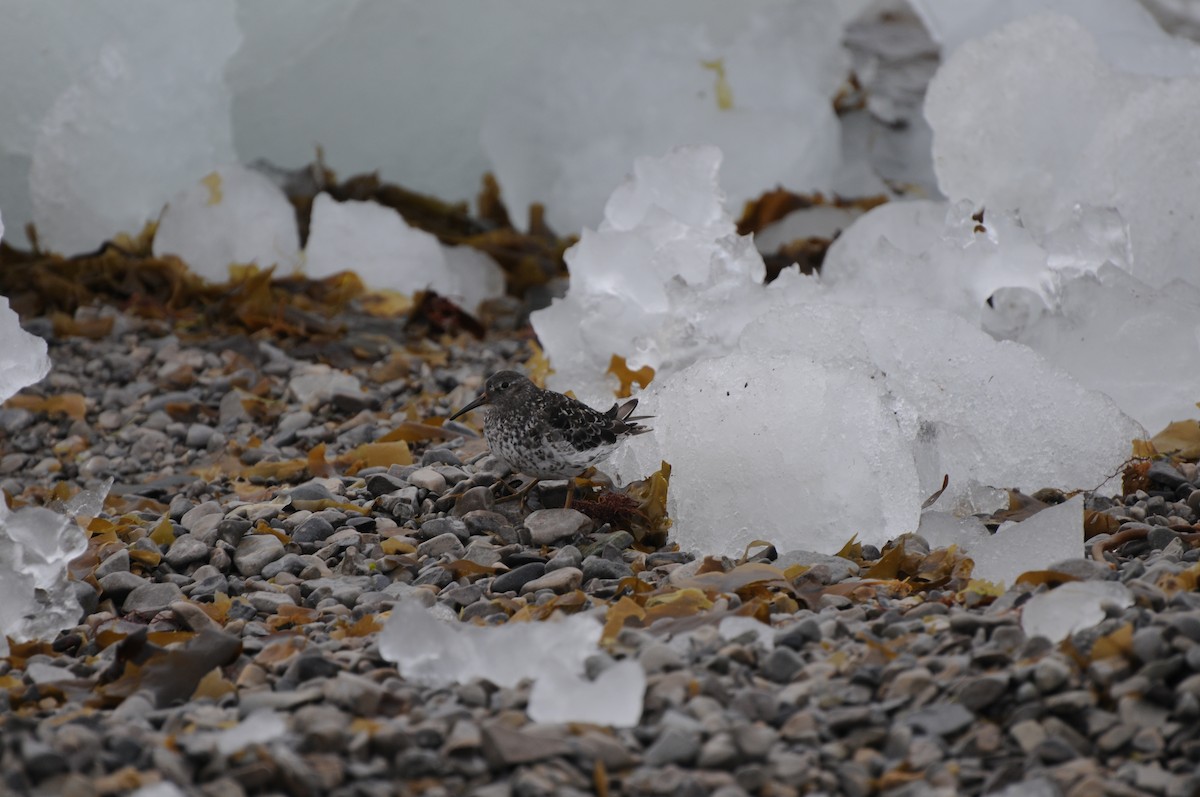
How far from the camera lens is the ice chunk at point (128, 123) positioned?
6273 millimetres

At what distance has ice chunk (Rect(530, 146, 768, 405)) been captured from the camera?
446cm

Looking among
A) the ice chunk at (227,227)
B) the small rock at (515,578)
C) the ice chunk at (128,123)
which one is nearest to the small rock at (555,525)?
the small rock at (515,578)

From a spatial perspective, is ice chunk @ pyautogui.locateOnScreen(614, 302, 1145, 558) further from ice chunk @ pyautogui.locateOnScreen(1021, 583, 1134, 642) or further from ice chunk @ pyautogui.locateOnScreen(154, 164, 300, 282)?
ice chunk @ pyautogui.locateOnScreen(154, 164, 300, 282)

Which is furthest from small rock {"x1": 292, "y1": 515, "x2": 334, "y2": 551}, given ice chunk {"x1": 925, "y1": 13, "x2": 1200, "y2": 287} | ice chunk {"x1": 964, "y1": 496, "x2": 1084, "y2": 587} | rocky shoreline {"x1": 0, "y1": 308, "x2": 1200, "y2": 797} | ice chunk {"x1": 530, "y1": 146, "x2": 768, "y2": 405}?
ice chunk {"x1": 925, "y1": 13, "x2": 1200, "y2": 287}

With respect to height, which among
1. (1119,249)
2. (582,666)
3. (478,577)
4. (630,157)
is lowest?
(582,666)

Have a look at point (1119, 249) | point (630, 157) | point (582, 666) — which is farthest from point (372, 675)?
point (630, 157)

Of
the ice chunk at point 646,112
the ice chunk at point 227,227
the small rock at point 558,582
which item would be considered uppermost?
the ice chunk at point 646,112

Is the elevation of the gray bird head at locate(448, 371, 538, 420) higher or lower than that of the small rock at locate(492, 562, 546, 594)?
higher

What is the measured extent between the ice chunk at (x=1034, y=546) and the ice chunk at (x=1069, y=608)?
384 millimetres

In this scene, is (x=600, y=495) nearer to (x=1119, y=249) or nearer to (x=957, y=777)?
(x=957, y=777)

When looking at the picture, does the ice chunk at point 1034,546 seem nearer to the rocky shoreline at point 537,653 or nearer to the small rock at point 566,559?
the rocky shoreline at point 537,653

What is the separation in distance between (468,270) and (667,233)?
2.33 metres

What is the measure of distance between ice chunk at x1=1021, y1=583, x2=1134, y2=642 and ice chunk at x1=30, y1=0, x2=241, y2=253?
5287 millimetres

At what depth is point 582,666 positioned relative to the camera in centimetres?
247
